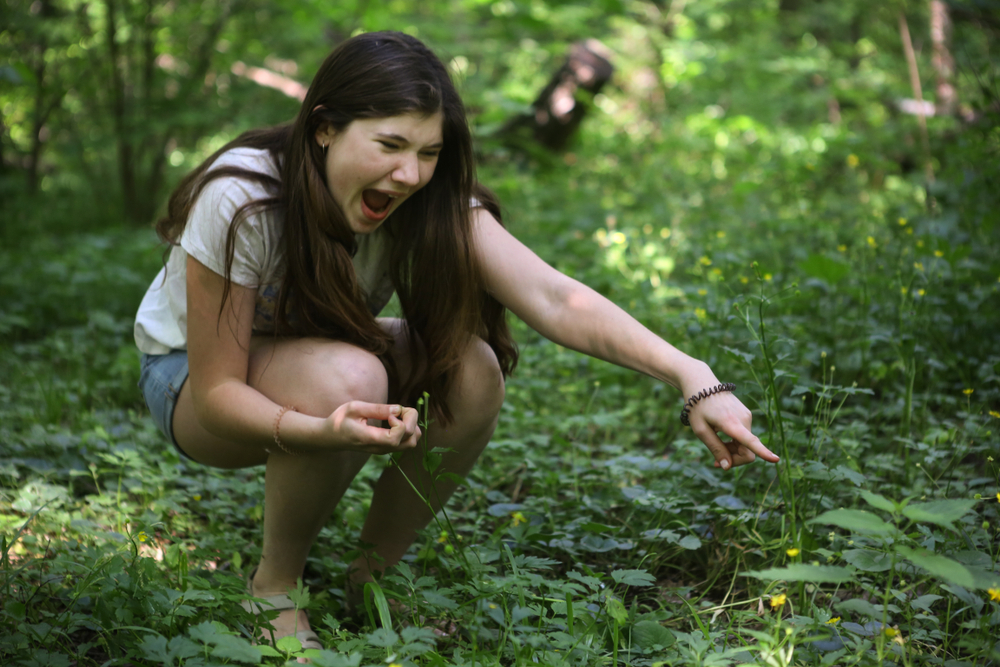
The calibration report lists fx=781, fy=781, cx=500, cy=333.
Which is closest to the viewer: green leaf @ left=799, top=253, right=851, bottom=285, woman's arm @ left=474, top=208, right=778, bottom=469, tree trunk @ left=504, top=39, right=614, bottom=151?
woman's arm @ left=474, top=208, right=778, bottom=469

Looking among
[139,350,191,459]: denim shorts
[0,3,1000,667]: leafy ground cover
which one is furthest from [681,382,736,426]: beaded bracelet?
[139,350,191,459]: denim shorts

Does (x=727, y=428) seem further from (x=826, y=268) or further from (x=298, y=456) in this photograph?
(x=826, y=268)

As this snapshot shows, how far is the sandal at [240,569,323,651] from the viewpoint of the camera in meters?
1.61

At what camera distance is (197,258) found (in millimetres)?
1635

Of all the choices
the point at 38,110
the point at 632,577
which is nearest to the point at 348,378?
the point at 632,577

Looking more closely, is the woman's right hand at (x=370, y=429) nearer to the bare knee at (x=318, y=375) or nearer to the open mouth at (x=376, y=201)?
the bare knee at (x=318, y=375)

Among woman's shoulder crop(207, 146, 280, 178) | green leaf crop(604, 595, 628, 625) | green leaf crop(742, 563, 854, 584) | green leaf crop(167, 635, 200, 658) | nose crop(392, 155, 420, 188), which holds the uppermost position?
nose crop(392, 155, 420, 188)

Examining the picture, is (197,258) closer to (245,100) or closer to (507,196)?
(507,196)

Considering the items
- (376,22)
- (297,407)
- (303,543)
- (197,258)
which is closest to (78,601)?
(303,543)

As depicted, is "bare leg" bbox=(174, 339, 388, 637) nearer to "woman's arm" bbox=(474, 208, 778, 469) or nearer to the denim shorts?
the denim shorts

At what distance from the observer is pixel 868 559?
146 cm

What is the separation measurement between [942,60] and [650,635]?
18.9 ft

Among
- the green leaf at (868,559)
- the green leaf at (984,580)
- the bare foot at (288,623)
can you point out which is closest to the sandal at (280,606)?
the bare foot at (288,623)

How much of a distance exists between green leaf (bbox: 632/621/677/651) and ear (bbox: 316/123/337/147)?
1.18 metres
